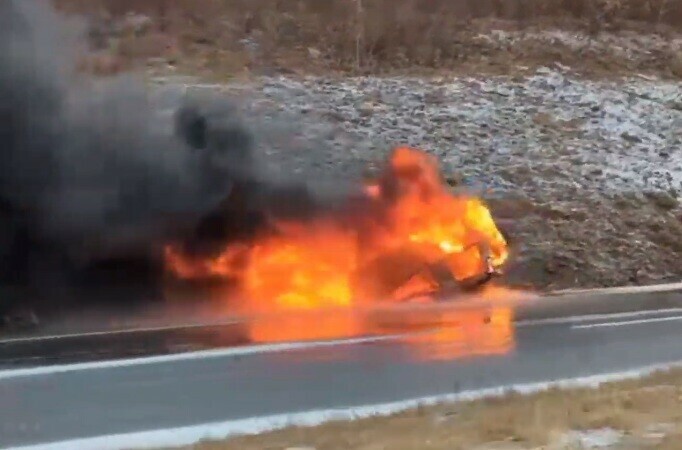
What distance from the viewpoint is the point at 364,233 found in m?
16.5

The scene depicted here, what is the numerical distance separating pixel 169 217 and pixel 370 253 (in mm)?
3351

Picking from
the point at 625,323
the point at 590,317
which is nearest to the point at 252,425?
the point at 625,323

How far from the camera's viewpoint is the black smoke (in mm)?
13203

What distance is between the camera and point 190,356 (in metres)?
10.7

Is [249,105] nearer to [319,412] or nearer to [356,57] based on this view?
[356,57]

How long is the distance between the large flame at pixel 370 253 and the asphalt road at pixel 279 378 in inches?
132

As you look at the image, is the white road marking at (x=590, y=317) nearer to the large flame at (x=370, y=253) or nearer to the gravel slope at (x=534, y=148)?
the gravel slope at (x=534, y=148)

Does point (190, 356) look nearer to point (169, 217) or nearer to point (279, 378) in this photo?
point (279, 378)

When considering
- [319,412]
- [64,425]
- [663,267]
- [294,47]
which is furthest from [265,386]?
[294,47]

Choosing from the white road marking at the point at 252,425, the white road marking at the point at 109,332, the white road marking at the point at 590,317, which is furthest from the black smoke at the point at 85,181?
the white road marking at the point at 252,425

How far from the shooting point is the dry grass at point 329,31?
821 inches

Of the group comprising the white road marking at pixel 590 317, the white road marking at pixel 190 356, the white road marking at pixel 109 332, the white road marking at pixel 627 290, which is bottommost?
the white road marking at pixel 627 290

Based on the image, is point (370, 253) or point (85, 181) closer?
point (85, 181)

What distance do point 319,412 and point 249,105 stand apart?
11.8m
